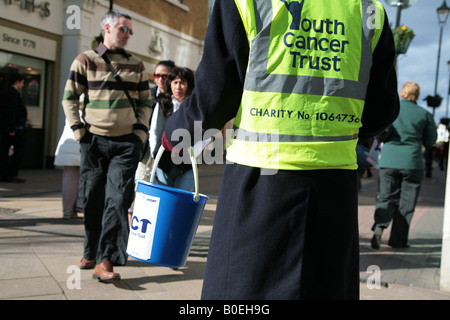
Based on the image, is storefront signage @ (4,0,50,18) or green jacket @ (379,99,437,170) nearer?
green jacket @ (379,99,437,170)

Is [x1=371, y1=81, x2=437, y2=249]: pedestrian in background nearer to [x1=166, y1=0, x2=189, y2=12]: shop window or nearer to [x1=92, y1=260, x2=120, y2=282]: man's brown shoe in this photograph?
[x1=92, y1=260, x2=120, y2=282]: man's brown shoe

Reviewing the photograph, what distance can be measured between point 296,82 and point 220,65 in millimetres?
270

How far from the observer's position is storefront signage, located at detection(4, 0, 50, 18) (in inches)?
424

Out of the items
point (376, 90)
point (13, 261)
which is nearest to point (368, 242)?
point (13, 261)

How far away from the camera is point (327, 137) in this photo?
1775mm

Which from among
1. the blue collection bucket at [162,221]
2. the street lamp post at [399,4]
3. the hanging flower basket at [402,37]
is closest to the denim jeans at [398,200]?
the blue collection bucket at [162,221]

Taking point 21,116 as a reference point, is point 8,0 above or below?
Result: above

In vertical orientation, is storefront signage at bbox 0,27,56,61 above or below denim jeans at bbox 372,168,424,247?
above

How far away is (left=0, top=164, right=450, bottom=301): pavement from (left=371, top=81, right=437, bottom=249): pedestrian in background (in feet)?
1.21

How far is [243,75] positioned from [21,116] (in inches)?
340

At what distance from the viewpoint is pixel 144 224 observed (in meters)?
2.64

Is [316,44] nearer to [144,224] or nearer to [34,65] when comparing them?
[144,224]

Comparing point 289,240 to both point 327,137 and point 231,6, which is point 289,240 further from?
point 231,6

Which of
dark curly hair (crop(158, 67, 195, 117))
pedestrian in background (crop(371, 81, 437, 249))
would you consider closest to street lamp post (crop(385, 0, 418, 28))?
pedestrian in background (crop(371, 81, 437, 249))
